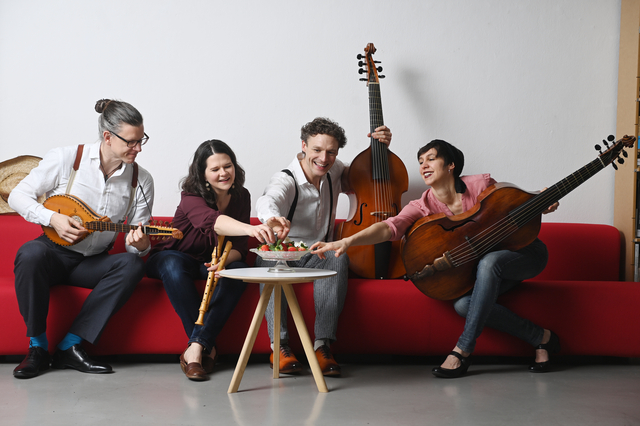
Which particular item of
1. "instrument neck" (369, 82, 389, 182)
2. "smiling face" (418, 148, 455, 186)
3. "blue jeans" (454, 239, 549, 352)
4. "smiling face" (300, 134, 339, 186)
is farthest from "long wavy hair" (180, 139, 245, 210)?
"blue jeans" (454, 239, 549, 352)

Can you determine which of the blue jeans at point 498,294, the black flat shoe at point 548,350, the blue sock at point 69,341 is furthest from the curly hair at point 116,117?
the black flat shoe at point 548,350

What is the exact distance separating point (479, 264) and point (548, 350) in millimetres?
502

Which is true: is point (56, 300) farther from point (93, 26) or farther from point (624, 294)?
point (624, 294)

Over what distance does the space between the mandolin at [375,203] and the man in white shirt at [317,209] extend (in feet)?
0.31

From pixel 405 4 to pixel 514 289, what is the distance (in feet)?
5.88

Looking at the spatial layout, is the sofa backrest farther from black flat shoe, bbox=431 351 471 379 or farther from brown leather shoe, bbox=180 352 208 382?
brown leather shoe, bbox=180 352 208 382

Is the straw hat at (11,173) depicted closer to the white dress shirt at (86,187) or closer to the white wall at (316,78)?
the white wall at (316,78)

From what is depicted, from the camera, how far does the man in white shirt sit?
2.18 m

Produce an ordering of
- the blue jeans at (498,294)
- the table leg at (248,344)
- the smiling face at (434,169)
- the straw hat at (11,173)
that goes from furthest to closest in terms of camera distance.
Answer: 1. the straw hat at (11,173)
2. the smiling face at (434,169)
3. the blue jeans at (498,294)
4. the table leg at (248,344)

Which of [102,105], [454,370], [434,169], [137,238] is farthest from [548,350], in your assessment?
[102,105]

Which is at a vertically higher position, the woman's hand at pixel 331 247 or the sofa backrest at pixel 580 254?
the woman's hand at pixel 331 247

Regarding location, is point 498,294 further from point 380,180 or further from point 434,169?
point 380,180

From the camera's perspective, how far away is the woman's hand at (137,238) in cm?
217

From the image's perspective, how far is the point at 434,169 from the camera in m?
2.40
